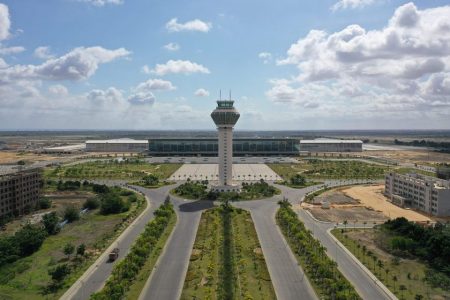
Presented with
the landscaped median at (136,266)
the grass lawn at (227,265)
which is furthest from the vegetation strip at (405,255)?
the landscaped median at (136,266)

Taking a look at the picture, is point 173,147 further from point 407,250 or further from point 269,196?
point 407,250

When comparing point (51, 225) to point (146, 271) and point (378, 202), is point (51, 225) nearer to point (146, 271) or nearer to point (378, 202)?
point (146, 271)

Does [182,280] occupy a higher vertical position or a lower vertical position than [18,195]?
lower

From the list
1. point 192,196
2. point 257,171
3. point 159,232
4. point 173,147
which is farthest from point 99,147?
point 159,232

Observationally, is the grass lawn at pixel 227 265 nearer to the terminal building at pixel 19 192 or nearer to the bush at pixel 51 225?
the bush at pixel 51 225

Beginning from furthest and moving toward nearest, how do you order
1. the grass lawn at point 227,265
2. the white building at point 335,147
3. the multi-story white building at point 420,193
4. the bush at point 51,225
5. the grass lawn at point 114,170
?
the white building at point 335,147, the grass lawn at point 114,170, the multi-story white building at point 420,193, the bush at point 51,225, the grass lawn at point 227,265

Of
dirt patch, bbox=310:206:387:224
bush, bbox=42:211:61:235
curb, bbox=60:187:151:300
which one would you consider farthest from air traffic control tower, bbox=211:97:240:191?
bush, bbox=42:211:61:235

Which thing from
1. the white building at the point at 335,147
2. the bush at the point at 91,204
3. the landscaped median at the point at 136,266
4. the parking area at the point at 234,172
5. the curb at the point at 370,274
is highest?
the white building at the point at 335,147
